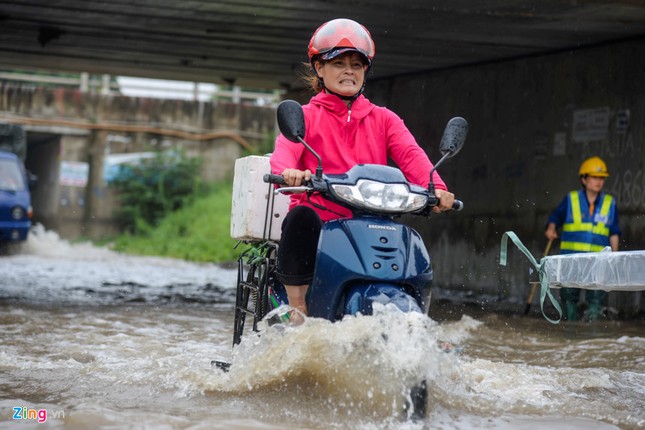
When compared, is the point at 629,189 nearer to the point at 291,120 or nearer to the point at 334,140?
the point at 334,140

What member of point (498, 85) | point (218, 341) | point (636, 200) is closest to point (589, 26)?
point (636, 200)

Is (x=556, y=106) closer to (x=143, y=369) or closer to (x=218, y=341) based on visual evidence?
(x=218, y=341)

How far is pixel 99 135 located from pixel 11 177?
787 cm

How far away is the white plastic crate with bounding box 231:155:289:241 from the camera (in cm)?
601

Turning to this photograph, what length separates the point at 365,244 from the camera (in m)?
4.61

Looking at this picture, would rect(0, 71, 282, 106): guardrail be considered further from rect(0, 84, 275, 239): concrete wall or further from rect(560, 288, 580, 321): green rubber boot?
rect(560, 288, 580, 321): green rubber boot

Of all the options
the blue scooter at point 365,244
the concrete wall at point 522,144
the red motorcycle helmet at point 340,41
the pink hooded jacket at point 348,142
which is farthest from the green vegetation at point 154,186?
the blue scooter at point 365,244

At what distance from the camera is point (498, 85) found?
15.5m

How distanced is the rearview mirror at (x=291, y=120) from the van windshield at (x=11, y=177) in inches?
670

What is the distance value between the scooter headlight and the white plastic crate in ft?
4.42

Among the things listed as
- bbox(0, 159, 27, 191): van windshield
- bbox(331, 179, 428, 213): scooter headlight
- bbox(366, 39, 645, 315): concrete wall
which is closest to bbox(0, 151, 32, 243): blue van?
bbox(0, 159, 27, 191): van windshield

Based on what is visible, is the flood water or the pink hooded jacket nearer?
the flood water

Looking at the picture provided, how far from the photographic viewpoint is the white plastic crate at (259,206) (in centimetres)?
601

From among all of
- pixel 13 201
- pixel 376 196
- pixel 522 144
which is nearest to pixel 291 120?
pixel 376 196
